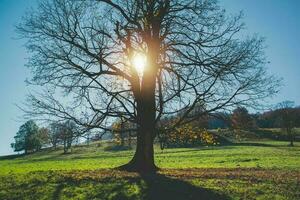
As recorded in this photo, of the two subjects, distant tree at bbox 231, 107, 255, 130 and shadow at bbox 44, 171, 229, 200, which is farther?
distant tree at bbox 231, 107, 255, 130

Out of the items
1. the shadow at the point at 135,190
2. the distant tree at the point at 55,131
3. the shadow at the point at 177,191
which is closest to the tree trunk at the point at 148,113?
the distant tree at the point at 55,131

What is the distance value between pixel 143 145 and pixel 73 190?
1036 cm

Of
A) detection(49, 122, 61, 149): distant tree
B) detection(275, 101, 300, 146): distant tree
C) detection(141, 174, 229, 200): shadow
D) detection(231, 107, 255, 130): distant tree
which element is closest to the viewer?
detection(141, 174, 229, 200): shadow

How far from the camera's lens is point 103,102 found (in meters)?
26.8

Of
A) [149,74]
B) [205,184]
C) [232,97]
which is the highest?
[149,74]

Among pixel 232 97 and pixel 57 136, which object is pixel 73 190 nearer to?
pixel 57 136

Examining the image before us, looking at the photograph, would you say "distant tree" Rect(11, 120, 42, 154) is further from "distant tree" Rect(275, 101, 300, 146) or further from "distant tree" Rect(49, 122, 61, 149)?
"distant tree" Rect(49, 122, 61, 149)

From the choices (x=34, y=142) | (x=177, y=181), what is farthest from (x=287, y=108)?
(x=177, y=181)

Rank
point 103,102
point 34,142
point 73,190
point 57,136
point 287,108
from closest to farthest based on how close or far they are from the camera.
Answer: point 73,190 → point 57,136 → point 103,102 → point 287,108 → point 34,142

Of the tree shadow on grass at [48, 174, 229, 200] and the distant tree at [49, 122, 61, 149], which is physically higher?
the distant tree at [49, 122, 61, 149]

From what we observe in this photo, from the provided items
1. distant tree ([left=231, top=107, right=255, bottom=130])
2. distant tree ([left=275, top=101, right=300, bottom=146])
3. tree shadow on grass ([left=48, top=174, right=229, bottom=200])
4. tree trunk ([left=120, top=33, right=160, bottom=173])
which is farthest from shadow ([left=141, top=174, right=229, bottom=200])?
distant tree ([left=275, top=101, right=300, bottom=146])

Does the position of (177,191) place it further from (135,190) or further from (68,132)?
(68,132)

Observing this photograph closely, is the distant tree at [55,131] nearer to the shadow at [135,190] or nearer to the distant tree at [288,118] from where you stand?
the shadow at [135,190]

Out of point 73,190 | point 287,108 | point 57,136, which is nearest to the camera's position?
point 73,190
